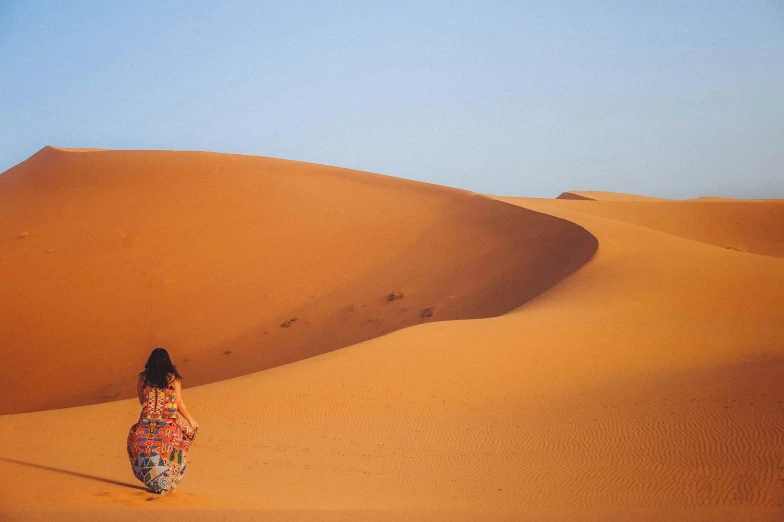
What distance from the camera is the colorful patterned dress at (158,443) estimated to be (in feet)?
21.8

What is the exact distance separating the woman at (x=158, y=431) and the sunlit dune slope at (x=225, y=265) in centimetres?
1275

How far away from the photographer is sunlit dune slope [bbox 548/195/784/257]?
106ft

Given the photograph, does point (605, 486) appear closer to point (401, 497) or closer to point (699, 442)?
point (699, 442)

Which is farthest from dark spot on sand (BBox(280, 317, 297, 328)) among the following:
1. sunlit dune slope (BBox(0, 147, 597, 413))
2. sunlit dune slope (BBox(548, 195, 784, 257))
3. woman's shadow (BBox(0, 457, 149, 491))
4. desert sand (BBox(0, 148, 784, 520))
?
sunlit dune slope (BBox(548, 195, 784, 257))

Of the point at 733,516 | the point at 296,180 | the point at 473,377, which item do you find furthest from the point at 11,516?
the point at 296,180

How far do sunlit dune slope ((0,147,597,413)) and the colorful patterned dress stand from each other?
1275cm

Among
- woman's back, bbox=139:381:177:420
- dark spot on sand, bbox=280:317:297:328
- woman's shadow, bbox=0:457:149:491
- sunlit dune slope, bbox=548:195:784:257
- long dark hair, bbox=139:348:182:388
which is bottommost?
woman's shadow, bbox=0:457:149:491

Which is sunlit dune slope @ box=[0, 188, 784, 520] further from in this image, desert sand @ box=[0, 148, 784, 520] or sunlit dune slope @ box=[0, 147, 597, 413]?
sunlit dune slope @ box=[0, 147, 597, 413]

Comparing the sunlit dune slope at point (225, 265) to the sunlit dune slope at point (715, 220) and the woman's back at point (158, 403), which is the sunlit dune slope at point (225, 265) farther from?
the woman's back at point (158, 403)

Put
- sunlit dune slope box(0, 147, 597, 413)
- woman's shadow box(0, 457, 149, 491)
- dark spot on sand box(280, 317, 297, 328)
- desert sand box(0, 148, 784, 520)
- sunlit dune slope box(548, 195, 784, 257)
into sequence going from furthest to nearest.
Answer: sunlit dune slope box(548, 195, 784, 257) < dark spot on sand box(280, 317, 297, 328) < sunlit dune slope box(0, 147, 597, 413) < desert sand box(0, 148, 784, 520) < woman's shadow box(0, 457, 149, 491)

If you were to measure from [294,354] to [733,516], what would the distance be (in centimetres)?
1475

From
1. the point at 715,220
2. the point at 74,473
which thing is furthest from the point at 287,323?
the point at 715,220

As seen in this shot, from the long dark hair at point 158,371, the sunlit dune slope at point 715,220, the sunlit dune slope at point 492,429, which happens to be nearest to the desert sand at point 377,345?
the sunlit dune slope at point 492,429

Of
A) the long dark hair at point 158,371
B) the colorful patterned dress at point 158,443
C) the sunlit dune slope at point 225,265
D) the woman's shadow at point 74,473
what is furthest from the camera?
the sunlit dune slope at point 225,265
